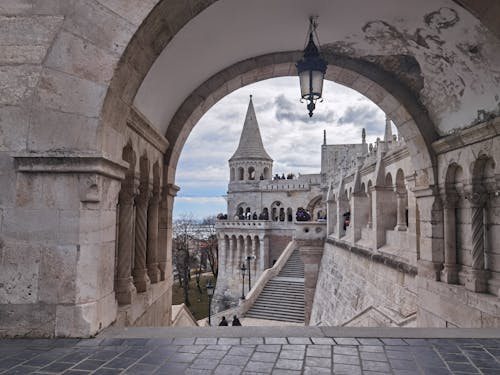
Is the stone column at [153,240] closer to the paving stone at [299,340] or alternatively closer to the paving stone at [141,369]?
the paving stone at [299,340]

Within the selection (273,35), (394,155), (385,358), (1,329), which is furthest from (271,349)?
(394,155)

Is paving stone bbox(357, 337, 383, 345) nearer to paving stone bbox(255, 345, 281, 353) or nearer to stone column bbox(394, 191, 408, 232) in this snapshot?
paving stone bbox(255, 345, 281, 353)

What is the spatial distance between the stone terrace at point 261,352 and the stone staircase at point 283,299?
53.0 feet

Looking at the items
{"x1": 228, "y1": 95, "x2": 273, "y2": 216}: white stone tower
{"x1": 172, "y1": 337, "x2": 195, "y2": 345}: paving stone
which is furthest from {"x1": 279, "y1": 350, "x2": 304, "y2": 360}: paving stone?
{"x1": 228, "y1": 95, "x2": 273, "y2": 216}: white stone tower

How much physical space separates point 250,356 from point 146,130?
3018 millimetres

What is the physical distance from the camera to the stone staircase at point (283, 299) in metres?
19.4

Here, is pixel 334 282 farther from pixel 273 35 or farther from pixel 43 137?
pixel 43 137

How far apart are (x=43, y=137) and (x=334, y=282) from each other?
549 inches

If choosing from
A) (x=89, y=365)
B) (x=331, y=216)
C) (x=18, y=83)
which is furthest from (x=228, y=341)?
Result: (x=331, y=216)

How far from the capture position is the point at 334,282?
1572 cm

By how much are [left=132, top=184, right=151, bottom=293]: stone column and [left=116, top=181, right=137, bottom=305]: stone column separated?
0.57 metres

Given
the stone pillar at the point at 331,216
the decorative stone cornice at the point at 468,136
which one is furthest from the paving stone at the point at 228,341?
the stone pillar at the point at 331,216

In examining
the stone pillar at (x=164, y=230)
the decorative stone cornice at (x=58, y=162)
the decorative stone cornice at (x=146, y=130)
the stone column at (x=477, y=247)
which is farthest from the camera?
the stone pillar at (x=164, y=230)

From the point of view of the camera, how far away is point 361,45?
5.59 metres
